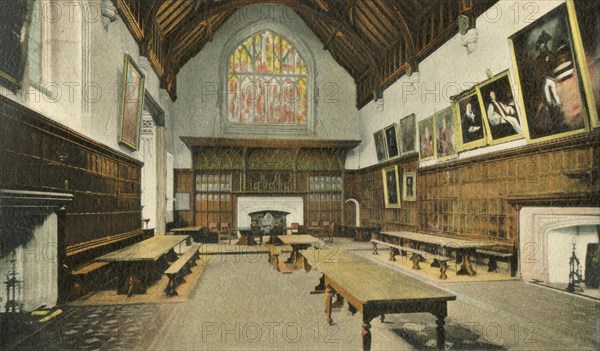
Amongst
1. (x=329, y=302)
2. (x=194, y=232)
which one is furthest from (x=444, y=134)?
(x=194, y=232)

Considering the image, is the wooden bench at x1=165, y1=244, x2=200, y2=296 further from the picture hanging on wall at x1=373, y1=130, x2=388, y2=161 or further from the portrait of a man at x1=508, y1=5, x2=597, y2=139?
the picture hanging on wall at x1=373, y1=130, x2=388, y2=161

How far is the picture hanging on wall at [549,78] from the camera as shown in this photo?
5.07m

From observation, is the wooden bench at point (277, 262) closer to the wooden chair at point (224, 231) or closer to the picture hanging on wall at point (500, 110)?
the picture hanging on wall at point (500, 110)

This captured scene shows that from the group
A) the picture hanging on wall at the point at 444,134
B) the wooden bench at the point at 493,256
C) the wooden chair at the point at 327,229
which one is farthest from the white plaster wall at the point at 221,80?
the wooden bench at the point at 493,256

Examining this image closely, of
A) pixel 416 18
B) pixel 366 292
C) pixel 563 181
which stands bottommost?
pixel 366 292

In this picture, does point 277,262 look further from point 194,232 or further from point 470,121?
point 194,232

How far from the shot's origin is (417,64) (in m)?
10.1

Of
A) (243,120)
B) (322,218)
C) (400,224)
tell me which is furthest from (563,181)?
(243,120)

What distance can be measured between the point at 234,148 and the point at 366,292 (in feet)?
36.9

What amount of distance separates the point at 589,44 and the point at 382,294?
3735 millimetres

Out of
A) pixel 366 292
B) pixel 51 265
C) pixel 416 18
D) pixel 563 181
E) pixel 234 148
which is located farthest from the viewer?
pixel 234 148

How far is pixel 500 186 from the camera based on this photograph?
22.4 feet

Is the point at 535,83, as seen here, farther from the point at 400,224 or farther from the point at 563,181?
the point at 400,224

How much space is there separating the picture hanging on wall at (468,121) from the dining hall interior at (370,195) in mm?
39
